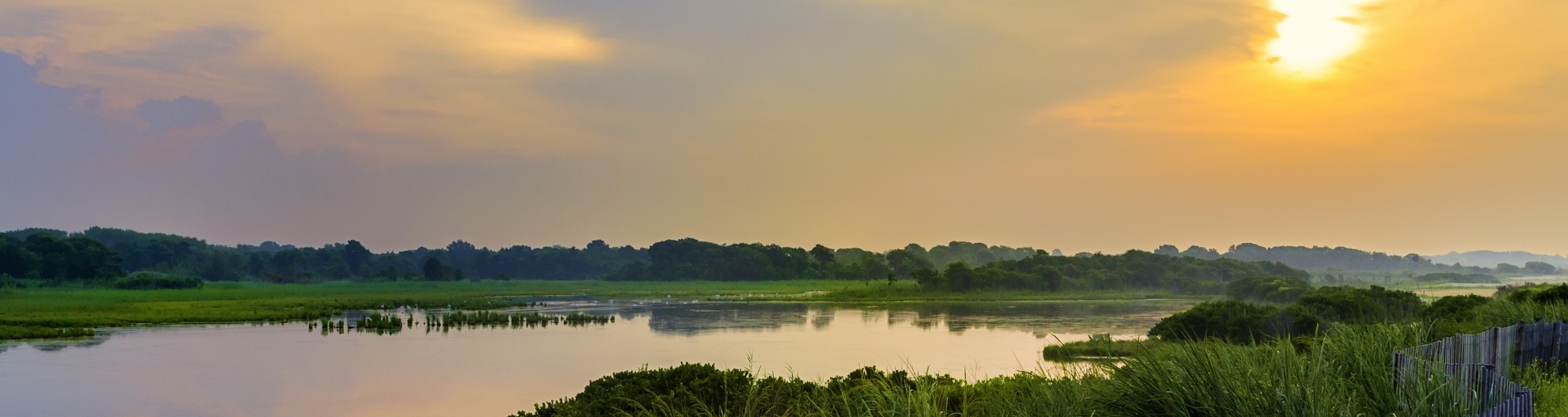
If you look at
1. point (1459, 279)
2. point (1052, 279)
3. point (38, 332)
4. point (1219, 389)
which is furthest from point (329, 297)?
point (1459, 279)

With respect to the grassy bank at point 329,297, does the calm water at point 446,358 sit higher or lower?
lower

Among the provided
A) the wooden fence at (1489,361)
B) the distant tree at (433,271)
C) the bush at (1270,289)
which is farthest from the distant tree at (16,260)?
the wooden fence at (1489,361)

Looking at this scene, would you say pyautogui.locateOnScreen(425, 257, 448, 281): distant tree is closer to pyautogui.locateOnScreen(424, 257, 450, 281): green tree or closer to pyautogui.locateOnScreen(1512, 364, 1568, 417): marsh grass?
pyautogui.locateOnScreen(424, 257, 450, 281): green tree

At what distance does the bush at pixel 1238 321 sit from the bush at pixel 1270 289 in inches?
660

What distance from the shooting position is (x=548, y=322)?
43594 millimetres

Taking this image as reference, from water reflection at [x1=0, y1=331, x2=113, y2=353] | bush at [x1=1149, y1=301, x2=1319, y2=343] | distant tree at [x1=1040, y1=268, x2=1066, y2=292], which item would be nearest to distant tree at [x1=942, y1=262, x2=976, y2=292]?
distant tree at [x1=1040, y1=268, x2=1066, y2=292]

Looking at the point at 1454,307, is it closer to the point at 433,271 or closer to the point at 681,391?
the point at 681,391

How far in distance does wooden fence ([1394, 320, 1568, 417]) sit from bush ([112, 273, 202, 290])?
68.9 meters

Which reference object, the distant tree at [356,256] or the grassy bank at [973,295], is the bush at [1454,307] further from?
the distant tree at [356,256]

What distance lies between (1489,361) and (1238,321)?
69.1ft

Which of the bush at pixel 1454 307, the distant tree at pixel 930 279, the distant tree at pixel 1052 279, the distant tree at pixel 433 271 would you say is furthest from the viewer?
the distant tree at pixel 433 271

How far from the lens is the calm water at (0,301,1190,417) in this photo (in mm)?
22000

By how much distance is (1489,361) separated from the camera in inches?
326

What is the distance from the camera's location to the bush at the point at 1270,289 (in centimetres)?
4662
